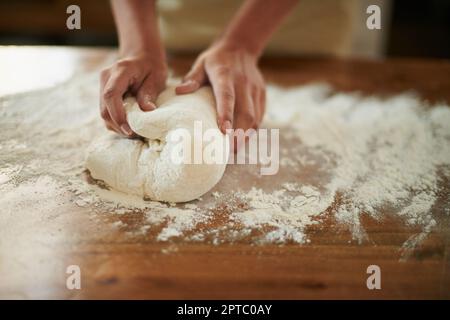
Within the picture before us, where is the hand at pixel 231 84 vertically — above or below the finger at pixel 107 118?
above

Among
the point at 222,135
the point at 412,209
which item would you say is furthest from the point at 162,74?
the point at 412,209

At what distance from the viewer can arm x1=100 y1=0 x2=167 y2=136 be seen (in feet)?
3.07

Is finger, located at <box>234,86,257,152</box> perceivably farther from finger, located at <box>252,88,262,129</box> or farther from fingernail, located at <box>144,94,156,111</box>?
fingernail, located at <box>144,94,156,111</box>

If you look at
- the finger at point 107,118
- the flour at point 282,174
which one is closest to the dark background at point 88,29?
the flour at point 282,174

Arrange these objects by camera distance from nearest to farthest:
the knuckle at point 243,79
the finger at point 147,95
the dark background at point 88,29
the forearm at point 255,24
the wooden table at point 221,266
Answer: the wooden table at point 221,266, the finger at point 147,95, the knuckle at point 243,79, the forearm at point 255,24, the dark background at point 88,29

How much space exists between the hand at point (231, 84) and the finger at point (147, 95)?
0.20 feet

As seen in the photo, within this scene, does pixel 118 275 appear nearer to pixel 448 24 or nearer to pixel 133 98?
pixel 133 98

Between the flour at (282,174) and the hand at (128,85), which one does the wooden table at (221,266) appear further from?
the hand at (128,85)

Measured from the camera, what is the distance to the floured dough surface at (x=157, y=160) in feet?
2.85

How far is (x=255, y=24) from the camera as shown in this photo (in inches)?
48.3

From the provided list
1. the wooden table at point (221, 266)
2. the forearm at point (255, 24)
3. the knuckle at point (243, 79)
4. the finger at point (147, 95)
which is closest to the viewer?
the wooden table at point (221, 266)

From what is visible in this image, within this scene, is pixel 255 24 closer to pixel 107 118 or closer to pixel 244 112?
pixel 244 112

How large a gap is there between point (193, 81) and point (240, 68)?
0.14 meters
